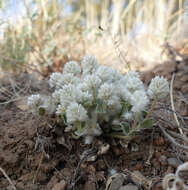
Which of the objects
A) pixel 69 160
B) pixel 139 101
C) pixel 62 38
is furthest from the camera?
pixel 62 38

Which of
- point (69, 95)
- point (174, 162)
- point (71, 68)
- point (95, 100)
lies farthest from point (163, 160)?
point (71, 68)

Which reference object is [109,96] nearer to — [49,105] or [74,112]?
[74,112]

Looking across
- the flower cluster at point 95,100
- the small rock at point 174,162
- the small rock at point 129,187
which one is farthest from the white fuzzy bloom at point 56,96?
the small rock at point 174,162

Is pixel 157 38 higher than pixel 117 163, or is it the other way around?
pixel 157 38

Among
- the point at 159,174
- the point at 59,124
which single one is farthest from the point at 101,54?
the point at 159,174

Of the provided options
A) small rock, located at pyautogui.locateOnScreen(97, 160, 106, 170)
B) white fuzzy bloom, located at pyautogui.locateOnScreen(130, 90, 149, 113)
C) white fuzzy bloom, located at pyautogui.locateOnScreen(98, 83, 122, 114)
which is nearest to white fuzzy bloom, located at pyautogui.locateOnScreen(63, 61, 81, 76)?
white fuzzy bloom, located at pyautogui.locateOnScreen(98, 83, 122, 114)

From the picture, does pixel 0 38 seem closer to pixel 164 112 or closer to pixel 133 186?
pixel 164 112

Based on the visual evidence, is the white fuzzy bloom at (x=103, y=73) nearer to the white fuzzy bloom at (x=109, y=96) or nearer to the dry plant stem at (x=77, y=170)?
the white fuzzy bloom at (x=109, y=96)
